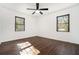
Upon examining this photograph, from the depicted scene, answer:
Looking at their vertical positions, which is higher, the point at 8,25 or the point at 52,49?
the point at 8,25

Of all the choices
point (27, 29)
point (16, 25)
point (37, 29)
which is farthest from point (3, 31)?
point (37, 29)

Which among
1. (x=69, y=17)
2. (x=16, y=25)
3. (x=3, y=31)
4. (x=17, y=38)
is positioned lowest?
(x=17, y=38)

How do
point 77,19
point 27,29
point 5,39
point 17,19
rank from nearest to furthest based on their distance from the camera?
1. point 77,19
2. point 5,39
3. point 17,19
4. point 27,29

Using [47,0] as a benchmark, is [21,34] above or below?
below

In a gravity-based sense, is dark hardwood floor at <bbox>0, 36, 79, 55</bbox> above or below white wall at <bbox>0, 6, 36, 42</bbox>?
below

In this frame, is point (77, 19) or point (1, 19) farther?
point (1, 19)

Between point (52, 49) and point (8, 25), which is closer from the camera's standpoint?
point (52, 49)

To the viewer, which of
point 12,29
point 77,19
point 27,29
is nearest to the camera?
point 77,19

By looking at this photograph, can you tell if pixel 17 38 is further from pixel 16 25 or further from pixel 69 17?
pixel 69 17

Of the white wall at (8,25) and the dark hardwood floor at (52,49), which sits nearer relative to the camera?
the dark hardwood floor at (52,49)

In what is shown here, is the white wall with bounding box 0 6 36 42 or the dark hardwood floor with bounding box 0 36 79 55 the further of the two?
the white wall with bounding box 0 6 36 42

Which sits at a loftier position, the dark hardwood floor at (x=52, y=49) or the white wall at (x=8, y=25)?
the white wall at (x=8, y=25)

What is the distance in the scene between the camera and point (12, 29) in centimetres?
342

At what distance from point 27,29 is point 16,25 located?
0.92 metres
